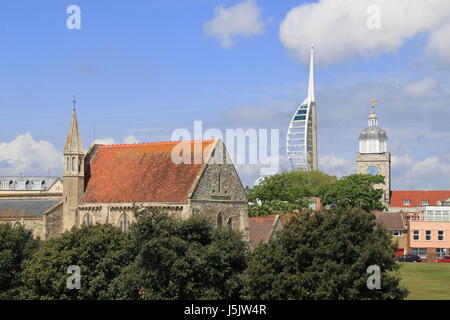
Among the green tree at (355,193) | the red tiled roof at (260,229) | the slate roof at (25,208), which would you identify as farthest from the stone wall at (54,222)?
the green tree at (355,193)

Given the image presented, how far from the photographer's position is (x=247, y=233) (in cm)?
6406

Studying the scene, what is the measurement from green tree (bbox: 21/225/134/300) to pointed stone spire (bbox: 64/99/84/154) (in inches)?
791

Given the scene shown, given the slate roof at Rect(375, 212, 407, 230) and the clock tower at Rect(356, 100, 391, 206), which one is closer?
the slate roof at Rect(375, 212, 407, 230)

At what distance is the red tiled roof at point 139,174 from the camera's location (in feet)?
202

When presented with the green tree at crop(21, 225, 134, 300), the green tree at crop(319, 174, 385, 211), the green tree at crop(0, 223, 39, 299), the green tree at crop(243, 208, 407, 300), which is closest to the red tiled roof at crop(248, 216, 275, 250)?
the green tree at crop(0, 223, 39, 299)

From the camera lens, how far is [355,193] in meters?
121

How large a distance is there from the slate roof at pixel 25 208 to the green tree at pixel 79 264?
23.9m

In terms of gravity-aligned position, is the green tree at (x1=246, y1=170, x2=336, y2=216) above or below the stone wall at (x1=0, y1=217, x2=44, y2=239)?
above

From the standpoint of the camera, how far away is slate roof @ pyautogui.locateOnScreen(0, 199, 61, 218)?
72250 mm

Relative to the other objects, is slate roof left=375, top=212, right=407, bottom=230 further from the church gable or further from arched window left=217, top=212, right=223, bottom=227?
arched window left=217, top=212, right=223, bottom=227

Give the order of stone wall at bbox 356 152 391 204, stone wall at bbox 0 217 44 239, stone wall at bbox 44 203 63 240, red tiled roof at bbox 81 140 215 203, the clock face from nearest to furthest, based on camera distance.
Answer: red tiled roof at bbox 81 140 215 203, stone wall at bbox 44 203 63 240, stone wall at bbox 0 217 44 239, the clock face, stone wall at bbox 356 152 391 204

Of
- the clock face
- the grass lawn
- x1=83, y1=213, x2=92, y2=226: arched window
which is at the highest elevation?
the clock face

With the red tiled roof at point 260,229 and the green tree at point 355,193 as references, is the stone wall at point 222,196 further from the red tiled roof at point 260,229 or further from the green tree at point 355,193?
the green tree at point 355,193
